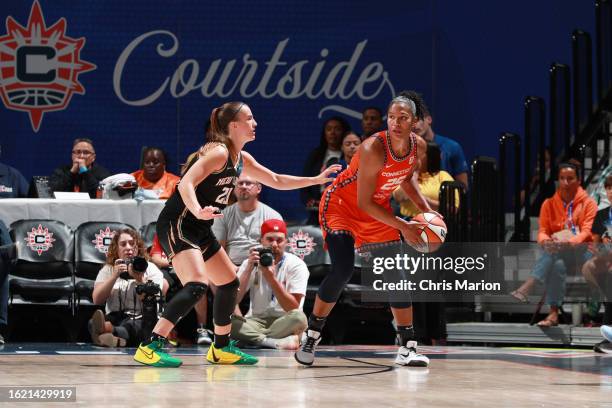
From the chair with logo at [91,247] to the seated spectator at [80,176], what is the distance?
29.7 inches

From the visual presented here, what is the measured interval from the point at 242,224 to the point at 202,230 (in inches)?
111

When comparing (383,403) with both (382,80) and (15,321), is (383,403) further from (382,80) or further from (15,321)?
(382,80)

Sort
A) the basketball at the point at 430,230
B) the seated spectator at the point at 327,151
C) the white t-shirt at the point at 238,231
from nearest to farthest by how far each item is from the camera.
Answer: the basketball at the point at 430,230 → the white t-shirt at the point at 238,231 → the seated spectator at the point at 327,151

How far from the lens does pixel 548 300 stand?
9.77 metres

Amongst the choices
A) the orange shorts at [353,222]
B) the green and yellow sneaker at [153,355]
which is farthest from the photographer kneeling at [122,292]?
the orange shorts at [353,222]

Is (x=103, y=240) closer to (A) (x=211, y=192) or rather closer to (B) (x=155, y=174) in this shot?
(B) (x=155, y=174)

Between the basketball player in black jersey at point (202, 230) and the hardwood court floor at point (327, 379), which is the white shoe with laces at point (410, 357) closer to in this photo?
the hardwood court floor at point (327, 379)

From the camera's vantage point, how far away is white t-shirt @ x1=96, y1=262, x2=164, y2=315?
9.38 m

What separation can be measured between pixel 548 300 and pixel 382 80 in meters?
3.89

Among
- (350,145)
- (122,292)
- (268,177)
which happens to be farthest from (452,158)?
(268,177)

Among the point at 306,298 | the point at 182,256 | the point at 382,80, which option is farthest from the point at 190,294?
the point at 382,80

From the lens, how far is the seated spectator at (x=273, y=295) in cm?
911

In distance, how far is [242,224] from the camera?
9.98m

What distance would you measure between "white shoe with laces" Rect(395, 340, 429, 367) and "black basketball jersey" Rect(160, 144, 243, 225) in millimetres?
1492
